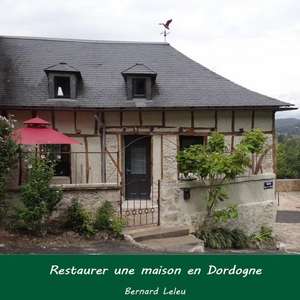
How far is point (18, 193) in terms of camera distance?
29.7 ft

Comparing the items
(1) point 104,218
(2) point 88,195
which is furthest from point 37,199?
(1) point 104,218

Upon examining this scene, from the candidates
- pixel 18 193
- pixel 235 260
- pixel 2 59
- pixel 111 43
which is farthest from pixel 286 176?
pixel 235 260

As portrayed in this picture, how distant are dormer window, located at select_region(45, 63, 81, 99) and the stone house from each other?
29 mm

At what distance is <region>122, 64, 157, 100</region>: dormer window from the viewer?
42.5 feet

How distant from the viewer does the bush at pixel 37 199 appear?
840 centimetres

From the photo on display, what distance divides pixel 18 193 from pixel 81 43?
764 centimetres

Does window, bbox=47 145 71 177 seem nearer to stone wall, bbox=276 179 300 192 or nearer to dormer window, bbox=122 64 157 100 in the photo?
dormer window, bbox=122 64 157 100

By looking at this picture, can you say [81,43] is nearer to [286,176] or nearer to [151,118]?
[151,118]

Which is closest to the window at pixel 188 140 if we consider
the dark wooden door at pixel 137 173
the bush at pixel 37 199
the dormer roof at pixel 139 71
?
the dark wooden door at pixel 137 173

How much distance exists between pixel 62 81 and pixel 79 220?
5414mm

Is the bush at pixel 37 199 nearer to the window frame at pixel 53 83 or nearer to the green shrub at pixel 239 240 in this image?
the window frame at pixel 53 83

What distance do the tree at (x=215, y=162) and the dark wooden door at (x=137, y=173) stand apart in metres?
2.81

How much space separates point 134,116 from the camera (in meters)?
12.7

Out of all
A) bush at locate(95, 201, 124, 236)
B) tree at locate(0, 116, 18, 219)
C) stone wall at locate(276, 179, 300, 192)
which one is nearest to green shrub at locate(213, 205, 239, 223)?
bush at locate(95, 201, 124, 236)
